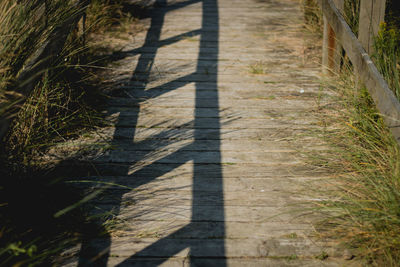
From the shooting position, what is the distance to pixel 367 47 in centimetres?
350

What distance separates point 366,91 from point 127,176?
165 centimetres

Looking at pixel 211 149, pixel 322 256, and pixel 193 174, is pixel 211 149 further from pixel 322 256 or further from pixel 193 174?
pixel 322 256

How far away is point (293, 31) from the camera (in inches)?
243

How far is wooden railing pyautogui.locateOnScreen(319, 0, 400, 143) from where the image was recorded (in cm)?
270

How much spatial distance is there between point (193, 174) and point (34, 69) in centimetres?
120

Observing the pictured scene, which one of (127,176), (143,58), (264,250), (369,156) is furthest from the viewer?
(143,58)

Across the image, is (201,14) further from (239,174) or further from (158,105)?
(239,174)

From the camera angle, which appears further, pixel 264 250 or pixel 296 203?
pixel 296 203

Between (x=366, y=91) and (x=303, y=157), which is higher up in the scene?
(x=366, y=91)

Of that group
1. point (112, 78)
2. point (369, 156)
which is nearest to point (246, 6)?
point (112, 78)

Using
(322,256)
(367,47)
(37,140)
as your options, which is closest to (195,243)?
(322,256)

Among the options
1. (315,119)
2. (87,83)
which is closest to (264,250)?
(315,119)

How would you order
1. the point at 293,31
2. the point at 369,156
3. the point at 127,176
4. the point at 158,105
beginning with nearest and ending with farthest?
the point at 369,156, the point at 127,176, the point at 158,105, the point at 293,31

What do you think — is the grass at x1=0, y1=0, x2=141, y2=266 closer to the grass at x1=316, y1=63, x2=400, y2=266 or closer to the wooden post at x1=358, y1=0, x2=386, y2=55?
the grass at x1=316, y1=63, x2=400, y2=266
